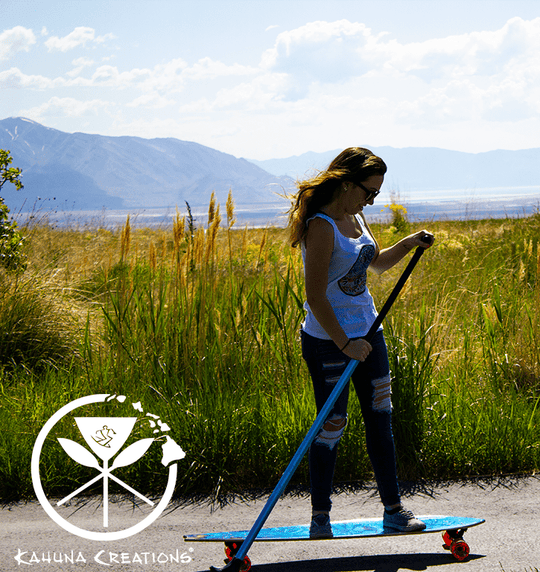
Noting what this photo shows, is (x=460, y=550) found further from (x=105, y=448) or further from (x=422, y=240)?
(x=105, y=448)

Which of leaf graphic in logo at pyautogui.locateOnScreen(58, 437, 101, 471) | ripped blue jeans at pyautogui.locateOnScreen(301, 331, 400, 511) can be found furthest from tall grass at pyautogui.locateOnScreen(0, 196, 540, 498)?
ripped blue jeans at pyautogui.locateOnScreen(301, 331, 400, 511)

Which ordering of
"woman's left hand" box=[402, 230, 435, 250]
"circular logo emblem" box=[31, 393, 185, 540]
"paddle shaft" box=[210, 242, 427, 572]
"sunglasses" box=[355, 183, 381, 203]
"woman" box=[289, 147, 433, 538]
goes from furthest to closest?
1. "circular logo emblem" box=[31, 393, 185, 540]
2. "woman's left hand" box=[402, 230, 435, 250]
3. "sunglasses" box=[355, 183, 381, 203]
4. "woman" box=[289, 147, 433, 538]
5. "paddle shaft" box=[210, 242, 427, 572]

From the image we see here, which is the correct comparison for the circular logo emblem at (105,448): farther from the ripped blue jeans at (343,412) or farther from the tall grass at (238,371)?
the ripped blue jeans at (343,412)

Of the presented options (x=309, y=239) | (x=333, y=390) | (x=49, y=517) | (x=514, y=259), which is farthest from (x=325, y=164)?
(x=514, y=259)

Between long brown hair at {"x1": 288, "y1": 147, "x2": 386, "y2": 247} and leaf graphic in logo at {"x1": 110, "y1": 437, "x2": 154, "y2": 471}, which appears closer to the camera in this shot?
long brown hair at {"x1": 288, "y1": 147, "x2": 386, "y2": 247}

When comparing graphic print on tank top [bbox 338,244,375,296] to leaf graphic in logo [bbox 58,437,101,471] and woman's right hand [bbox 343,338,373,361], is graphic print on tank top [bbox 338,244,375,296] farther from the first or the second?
leaf graphic in logo [bbox 58,437,101,471]

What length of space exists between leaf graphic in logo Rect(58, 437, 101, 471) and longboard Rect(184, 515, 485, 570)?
1.08 meters

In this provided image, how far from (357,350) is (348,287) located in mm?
329

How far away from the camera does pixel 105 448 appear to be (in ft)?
12.5

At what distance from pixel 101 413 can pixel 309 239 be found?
231 cm

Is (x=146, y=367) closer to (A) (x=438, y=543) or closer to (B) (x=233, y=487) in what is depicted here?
(B) (x=233, y=487)

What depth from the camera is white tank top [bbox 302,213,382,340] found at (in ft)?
9.00

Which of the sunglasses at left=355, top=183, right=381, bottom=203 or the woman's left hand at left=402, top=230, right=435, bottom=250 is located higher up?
the sunglasses at left=355, top=183, right=381, bottom=203

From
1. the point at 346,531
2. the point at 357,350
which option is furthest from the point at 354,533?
the point at 357,350
